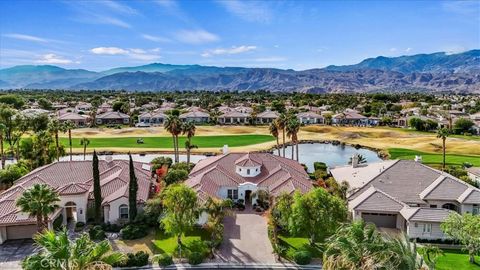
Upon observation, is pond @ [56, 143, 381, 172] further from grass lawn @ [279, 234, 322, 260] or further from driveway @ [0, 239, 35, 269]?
driveway @ [0, 239, 35, 269]

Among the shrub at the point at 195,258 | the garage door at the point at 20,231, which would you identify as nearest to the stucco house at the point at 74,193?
the garage door at the point at 20,231

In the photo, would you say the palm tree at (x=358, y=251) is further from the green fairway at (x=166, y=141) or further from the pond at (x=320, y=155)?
the green fairway at (x=166, y=141)

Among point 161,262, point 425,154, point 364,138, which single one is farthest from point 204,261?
point 364,138

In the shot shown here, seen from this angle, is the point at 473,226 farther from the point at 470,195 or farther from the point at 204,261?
the point at 204,261

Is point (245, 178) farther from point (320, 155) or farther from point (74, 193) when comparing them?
point (320, 155)

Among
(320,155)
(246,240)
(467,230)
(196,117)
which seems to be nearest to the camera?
(467,230)

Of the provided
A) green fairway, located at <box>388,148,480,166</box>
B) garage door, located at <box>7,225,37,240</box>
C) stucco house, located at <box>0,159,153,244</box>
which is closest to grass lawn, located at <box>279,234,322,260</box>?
stucco house, located at <box>0,159,153,244</box>

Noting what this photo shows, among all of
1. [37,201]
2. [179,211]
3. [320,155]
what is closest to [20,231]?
[37,201]
